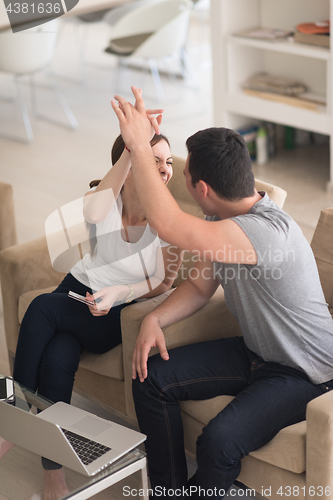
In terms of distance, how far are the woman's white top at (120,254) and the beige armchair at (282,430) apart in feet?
0.36

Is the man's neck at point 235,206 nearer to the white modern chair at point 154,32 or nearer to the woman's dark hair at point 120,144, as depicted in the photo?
the woman's dark hair at point 120,144

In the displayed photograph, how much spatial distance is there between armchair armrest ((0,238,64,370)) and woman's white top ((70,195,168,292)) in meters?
0.37

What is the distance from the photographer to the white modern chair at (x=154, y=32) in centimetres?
479

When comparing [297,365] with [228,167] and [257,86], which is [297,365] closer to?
[228,167]

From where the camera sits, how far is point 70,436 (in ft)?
4.59

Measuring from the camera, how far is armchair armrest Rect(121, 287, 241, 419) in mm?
1646

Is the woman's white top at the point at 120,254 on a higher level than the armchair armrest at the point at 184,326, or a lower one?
higher

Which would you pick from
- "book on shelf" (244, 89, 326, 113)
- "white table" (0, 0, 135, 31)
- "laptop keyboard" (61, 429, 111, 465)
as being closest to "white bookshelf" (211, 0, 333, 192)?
"book on shelf" (244, 89, 326, 113)

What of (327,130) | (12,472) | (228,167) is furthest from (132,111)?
(327,130)

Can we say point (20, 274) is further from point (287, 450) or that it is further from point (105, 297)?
point (287, 450)

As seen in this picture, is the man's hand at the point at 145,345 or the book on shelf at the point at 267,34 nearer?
the man's hand at the point at 145,345

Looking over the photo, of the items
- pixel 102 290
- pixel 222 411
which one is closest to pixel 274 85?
pixel 102 290

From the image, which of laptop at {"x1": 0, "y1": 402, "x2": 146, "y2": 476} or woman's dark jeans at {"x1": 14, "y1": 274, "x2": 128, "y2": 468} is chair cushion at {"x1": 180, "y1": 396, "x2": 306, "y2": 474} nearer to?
laptop at {"x1": 0, "y1": 402, "x2": 146, "y2": 476}
